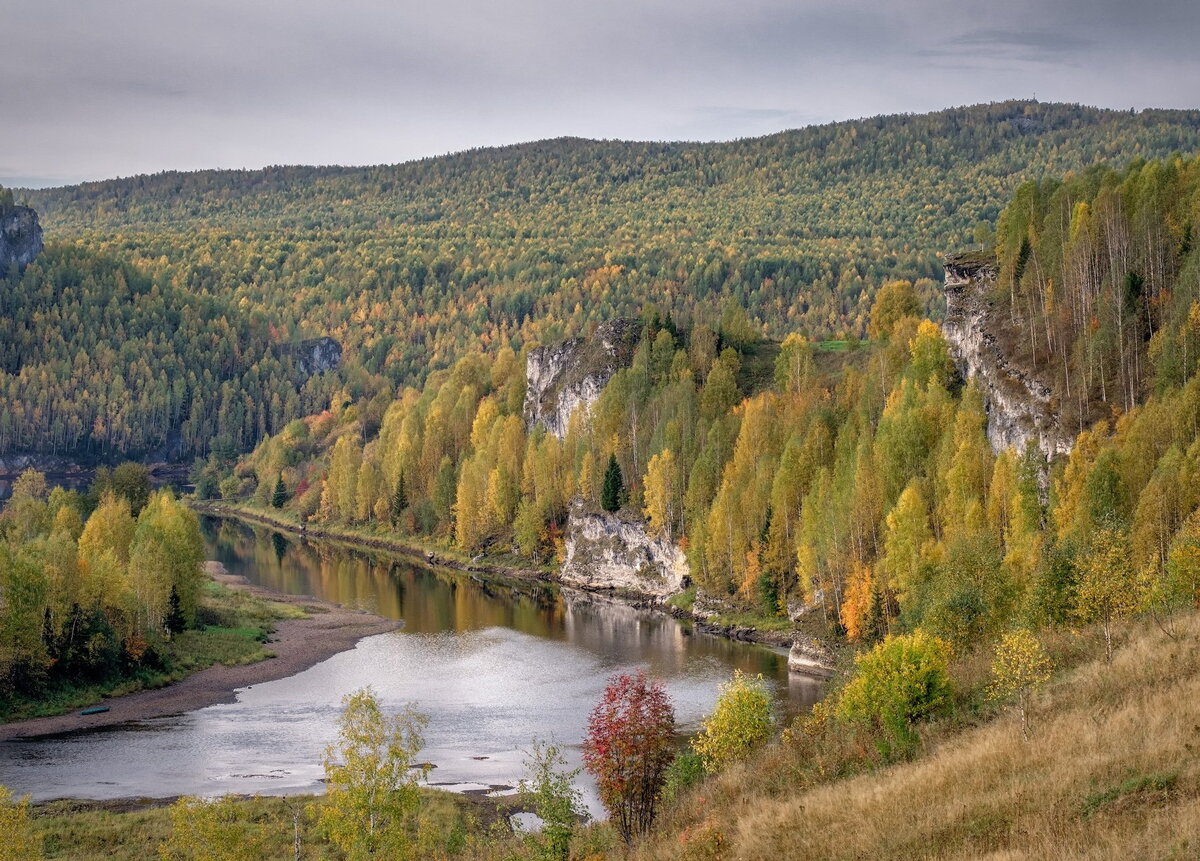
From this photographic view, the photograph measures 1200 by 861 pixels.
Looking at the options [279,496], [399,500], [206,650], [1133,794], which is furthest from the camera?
[279,496]

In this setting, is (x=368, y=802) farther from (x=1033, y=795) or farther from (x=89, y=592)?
(x=89, y=592)

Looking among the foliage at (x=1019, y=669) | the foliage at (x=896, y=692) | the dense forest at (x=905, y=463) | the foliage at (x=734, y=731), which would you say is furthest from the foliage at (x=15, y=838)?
the dense forest at (x=905, y=463)

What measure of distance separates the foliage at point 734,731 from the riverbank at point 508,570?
939 inches

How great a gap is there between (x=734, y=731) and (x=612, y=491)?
61182 millimetres

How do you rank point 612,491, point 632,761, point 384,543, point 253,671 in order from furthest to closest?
point 384,543 < point 612,491 < point 253,671 < point 632,761

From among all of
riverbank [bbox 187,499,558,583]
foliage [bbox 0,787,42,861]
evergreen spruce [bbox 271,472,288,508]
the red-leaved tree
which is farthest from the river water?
evergreen spruce [bbox 271,472,288,508]

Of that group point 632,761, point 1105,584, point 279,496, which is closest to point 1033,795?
point 632,761

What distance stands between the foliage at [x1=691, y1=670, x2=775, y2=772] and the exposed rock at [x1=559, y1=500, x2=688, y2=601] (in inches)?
1918

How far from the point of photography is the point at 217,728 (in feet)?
198

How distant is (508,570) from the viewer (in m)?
110

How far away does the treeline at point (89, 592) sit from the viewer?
6175 cm

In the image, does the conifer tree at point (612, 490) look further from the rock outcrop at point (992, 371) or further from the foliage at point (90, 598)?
the foliage at point (90, 598)

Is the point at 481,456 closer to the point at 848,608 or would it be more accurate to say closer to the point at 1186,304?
the point at 848,608

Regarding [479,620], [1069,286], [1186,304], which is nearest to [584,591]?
[479,620]
